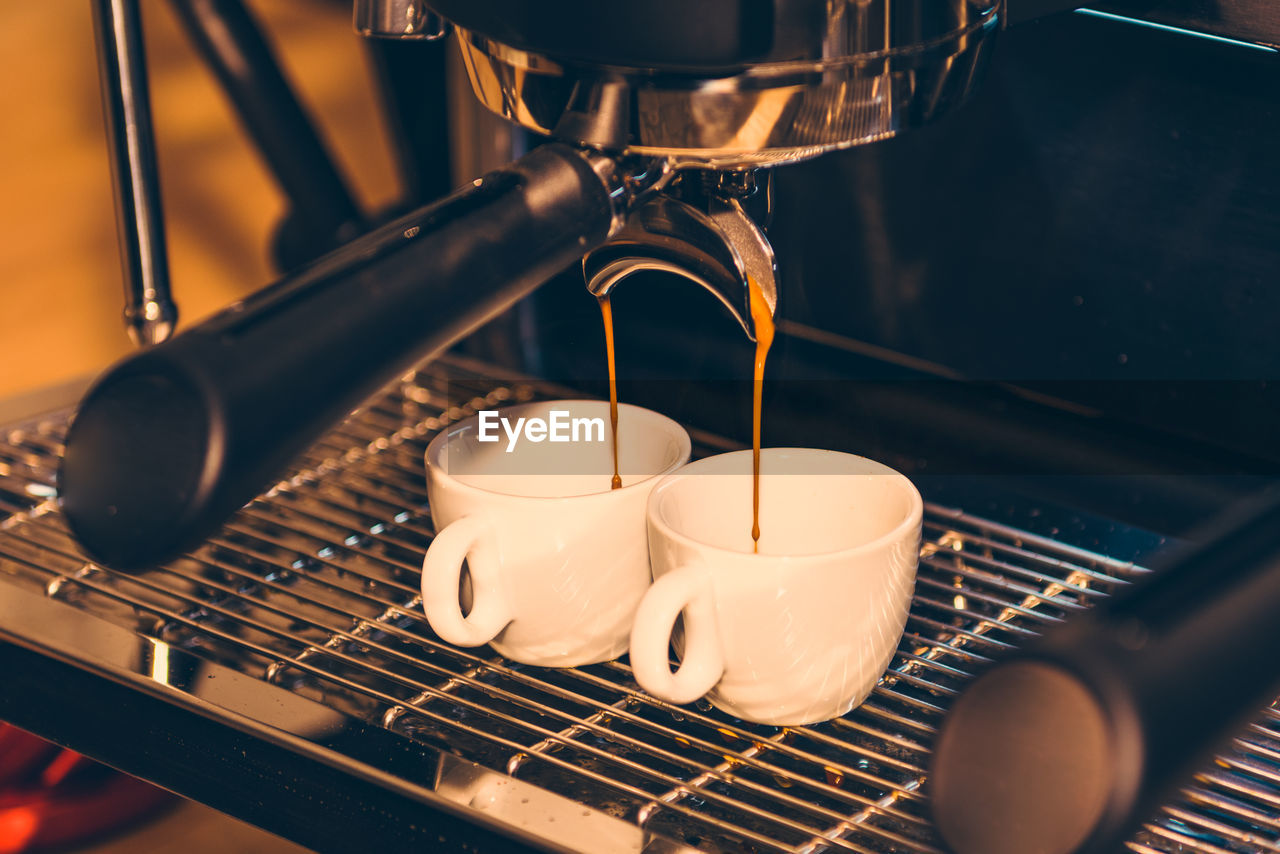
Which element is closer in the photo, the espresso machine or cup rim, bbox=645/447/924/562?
the espresso machine

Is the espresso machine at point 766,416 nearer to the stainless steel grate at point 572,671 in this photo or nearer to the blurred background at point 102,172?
the stainless steel grate at point 572,671

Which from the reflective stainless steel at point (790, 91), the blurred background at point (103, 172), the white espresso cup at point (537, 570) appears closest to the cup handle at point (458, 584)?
the white espresso cup at point (537, 570)

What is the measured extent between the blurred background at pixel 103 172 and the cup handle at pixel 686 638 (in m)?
0.52

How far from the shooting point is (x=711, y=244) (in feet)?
1.10

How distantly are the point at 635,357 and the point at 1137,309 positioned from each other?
17cm

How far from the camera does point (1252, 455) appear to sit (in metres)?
0.43

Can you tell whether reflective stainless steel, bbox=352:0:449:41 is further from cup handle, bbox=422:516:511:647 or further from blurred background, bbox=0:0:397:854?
blurred background, bbox=0:0:397:854

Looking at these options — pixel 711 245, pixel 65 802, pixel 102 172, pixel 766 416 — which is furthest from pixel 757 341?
pixel 102 172

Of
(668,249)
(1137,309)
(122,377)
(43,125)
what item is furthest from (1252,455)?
(43,125)

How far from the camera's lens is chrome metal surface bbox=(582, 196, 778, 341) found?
33 cm

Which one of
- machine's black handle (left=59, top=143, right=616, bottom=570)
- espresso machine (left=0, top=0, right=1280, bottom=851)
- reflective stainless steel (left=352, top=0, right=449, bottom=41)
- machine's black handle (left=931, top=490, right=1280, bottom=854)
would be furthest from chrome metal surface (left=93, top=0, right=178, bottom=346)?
machine's black handle (left=931, top=490, right=1280, bottom=854)

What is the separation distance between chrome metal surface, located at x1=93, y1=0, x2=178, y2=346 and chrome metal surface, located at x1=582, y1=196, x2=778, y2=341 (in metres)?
0.18

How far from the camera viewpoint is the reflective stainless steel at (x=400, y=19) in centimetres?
37

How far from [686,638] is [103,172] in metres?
0.65
